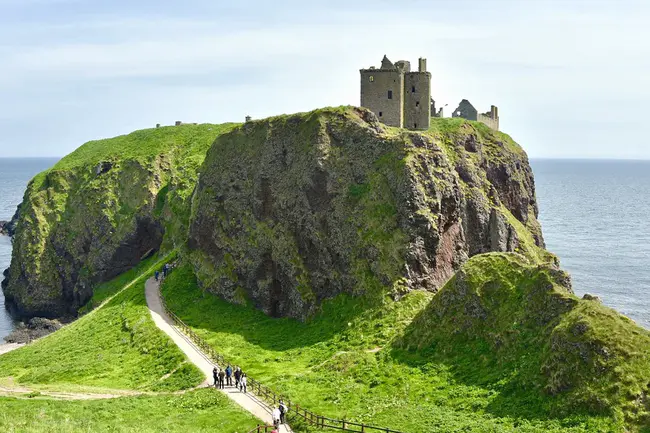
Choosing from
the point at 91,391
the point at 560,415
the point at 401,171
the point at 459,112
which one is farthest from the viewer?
the point at 459,112

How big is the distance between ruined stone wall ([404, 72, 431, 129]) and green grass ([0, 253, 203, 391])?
37.4 metres

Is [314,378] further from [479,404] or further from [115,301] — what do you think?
[115,301]

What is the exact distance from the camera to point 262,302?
73.8 meters

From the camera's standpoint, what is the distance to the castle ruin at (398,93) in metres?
80.3

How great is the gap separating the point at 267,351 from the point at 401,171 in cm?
2130

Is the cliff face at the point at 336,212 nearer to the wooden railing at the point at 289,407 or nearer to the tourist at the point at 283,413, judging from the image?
the wooden railing at the point at 289,407

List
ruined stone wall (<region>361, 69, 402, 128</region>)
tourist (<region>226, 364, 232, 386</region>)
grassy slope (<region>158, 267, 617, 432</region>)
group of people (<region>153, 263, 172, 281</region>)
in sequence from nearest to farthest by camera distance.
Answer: grassy slope (<region>158, 267, 617, 432</region>) < tourist (<region>226, 364, 232, 386</region>) < ruined stone wall (<region>361, 69, 402, 128</region>) < group of people (<region>153, 263, 172, 281</region>)

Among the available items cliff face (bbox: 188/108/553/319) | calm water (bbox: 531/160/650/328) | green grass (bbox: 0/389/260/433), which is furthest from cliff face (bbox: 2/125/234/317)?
calm water (bbox: 531/160/650/328)

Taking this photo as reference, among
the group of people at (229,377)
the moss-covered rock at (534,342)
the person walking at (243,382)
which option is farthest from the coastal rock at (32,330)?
the moss-covered rock at (534,342)

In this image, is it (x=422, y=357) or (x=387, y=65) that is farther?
(x=387, y=65)

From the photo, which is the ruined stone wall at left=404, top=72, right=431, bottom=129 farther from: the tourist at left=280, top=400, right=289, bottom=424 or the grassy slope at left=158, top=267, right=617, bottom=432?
the tourist at left=280, top=400, right=289, bottom=424

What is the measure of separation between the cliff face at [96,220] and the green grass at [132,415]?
51874 mm

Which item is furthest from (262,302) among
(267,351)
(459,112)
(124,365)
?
(459,112)

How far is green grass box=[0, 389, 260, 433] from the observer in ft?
130
